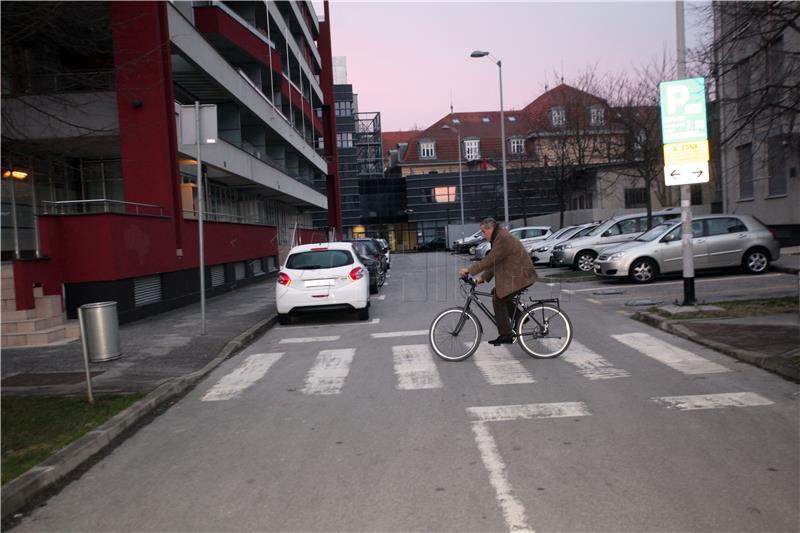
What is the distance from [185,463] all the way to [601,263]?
577 inches

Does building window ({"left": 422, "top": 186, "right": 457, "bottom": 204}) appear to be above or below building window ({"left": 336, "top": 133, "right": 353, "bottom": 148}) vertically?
below

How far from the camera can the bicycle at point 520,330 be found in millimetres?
8875

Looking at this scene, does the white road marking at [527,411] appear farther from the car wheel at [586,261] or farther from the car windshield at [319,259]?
the car wheel at [586,261]

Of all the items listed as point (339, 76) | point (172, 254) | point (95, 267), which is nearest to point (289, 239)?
point (172, 254)

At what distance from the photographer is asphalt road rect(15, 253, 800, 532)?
13.6 ft

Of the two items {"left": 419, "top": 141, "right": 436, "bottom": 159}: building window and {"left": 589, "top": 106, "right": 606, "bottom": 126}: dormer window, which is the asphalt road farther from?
{"left": 419, "top": 141, "right": 436, "bottom": 159}: building window

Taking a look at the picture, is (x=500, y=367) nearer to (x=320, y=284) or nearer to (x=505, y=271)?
(x=505, y=271)

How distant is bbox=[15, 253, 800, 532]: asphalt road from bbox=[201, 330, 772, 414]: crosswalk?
40mm

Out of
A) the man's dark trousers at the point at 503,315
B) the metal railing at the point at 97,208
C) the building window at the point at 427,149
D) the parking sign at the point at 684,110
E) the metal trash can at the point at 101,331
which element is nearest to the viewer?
the metal trash can at the point at 101,331

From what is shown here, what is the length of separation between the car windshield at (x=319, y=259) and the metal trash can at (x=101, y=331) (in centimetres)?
590

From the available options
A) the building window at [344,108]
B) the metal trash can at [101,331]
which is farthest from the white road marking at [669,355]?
the building window at [344,108]

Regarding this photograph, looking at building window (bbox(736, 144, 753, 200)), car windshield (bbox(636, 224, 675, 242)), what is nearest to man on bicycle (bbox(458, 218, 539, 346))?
car windshield (bbox(636, 224, 675, 242))

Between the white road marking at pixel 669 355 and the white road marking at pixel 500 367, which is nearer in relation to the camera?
the white road marking at pixel 500 367

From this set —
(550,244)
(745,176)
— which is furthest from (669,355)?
(745,176)
